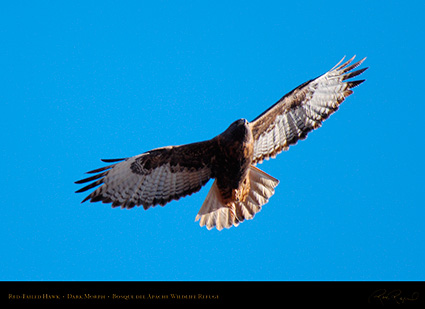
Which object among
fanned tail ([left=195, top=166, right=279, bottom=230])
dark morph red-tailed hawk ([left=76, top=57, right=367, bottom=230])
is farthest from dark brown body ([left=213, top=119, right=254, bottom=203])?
fanned tail ([left=195, top=166, right=279, bottom=230])

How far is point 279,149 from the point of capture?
9.52 m

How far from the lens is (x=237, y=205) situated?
9.52 meters

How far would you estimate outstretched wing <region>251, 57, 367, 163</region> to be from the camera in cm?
947

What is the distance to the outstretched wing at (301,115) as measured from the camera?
9.47 metres
